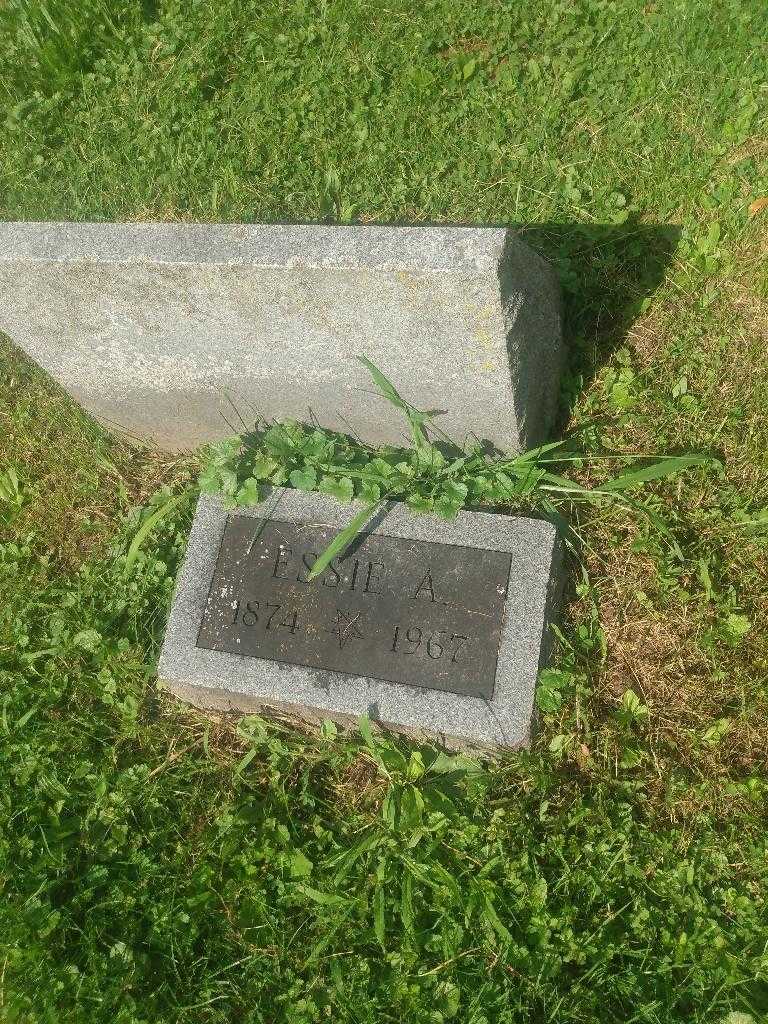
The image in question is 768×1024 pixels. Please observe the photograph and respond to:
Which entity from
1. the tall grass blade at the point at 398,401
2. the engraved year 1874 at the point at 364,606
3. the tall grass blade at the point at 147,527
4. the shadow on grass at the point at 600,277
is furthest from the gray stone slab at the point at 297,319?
the engraved year 1874 at the point at 364,606

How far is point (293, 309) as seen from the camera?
90.7 inches

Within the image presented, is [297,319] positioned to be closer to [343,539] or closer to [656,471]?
[343,539]

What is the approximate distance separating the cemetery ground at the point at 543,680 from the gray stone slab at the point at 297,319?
0.48m

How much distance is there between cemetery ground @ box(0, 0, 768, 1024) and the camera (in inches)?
85.2

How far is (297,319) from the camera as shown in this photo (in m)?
2.34

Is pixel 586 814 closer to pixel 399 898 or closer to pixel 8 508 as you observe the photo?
pixel 399 898

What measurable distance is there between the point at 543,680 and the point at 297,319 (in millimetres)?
1260

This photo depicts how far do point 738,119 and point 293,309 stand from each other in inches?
83.7

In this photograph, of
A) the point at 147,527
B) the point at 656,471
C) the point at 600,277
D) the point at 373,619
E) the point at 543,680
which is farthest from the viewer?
the point at 600,277

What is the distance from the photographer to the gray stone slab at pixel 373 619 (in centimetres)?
230

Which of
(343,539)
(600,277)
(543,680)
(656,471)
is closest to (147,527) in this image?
(343,539)

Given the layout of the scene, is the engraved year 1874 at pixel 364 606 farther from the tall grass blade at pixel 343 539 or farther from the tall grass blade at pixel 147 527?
the tall grass blade at pixel 147 527

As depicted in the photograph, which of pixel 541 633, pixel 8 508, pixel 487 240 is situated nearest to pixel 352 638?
pixel 541 633

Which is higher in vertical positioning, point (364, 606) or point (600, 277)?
point (600, 277)
